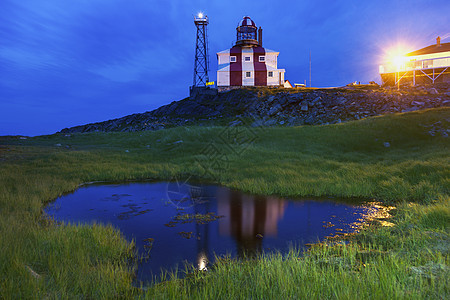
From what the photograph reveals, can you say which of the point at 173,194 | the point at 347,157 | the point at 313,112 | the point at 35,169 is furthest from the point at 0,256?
the point at 313,112

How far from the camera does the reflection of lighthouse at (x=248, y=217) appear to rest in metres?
8.43

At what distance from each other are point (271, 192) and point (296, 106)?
37.3 meters

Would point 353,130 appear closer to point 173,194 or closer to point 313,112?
point 313,112

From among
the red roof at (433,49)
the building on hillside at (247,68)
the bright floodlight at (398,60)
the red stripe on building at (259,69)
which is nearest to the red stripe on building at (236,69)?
the building on hillside at (247,68)

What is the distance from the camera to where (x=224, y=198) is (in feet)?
44.5

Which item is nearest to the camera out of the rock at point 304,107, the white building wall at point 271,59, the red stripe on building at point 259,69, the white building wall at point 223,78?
the rock at point 304,107

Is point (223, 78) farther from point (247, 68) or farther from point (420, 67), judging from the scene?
point (420, 67)

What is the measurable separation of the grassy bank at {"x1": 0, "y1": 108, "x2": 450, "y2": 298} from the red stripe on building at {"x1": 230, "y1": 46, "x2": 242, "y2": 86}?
37649 millimetres

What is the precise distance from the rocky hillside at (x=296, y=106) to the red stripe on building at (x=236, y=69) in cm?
599

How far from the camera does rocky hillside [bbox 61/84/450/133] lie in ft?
137

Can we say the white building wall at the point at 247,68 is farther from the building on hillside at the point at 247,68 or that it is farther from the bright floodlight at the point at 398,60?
the bright floodlight at the point at 398,60

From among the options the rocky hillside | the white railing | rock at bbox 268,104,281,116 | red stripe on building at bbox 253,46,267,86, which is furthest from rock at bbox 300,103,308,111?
the white railing

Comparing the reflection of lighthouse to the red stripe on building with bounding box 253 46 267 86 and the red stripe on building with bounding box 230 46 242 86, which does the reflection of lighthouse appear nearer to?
the red stripe on building with bounding box 230 46 242 86

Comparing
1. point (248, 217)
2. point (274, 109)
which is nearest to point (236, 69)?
point (274, 109)
